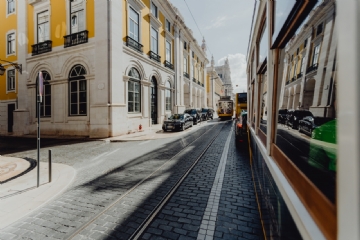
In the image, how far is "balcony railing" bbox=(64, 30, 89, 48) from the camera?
14.0 m

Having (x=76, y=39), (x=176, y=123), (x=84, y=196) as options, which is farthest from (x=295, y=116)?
(x=76, y=39)

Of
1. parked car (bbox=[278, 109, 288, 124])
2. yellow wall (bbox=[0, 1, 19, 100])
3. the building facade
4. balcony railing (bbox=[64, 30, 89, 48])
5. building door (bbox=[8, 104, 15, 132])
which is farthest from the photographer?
building door (bbox=[8, 104, 15, 132])

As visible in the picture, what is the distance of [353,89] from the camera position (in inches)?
29.7

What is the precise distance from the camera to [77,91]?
1453 centimetres

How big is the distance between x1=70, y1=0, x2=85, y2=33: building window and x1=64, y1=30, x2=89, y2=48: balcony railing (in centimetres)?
51

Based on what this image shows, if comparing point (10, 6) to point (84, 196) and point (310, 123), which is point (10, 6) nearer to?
point (84, 196)

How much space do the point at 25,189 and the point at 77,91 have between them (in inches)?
457

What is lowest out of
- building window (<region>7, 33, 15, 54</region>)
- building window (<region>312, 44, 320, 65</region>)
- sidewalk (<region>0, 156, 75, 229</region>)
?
sidewalk (<region>0, 156, 75, 229</region>)

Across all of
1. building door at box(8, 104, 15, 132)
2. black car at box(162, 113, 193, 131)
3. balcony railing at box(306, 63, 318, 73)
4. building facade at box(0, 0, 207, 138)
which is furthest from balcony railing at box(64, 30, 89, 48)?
balcony railing at box(306, 63, 318, 73)

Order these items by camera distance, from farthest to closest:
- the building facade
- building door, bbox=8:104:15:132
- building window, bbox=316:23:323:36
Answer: building door, bbox=8:104:15:132, the building facade, building window, bbox=316:23:323:36

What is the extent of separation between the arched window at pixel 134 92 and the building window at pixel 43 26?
25.6 feet

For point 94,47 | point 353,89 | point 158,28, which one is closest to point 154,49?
point 158,28

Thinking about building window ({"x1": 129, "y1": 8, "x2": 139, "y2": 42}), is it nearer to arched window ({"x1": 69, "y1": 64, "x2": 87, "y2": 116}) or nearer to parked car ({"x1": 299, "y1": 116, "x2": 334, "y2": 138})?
arched window ({"x1": 69, "y1": 64, "x2": 87, "y2": 116})

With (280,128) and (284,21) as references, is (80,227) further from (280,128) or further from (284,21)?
(284,21)
